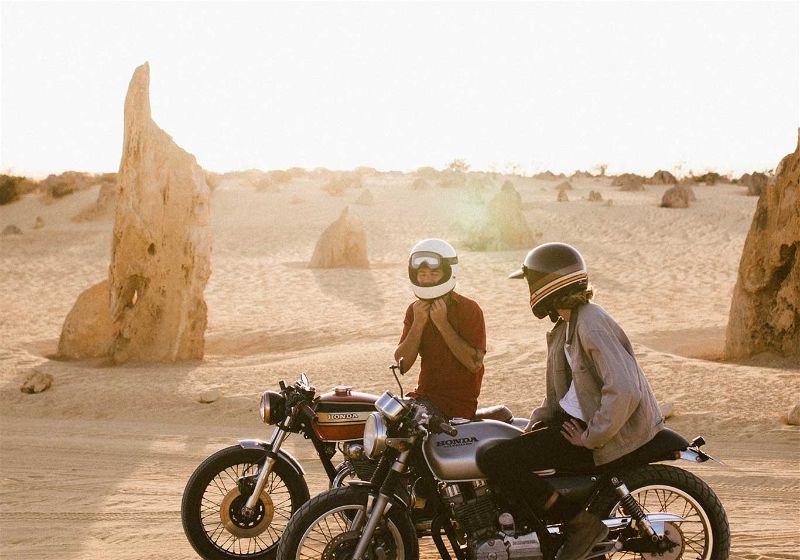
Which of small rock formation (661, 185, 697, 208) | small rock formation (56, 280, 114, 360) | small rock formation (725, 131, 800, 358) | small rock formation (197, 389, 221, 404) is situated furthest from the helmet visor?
small rock formation (661, 185, 697, 208)

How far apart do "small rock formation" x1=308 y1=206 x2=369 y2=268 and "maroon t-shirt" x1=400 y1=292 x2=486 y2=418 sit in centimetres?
1674

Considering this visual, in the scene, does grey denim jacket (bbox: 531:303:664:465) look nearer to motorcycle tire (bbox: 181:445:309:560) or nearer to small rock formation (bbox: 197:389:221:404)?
motorcycle tire (bbox: 181:445:309:560)

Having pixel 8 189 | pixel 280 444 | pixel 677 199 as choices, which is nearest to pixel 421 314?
pixel 280 444

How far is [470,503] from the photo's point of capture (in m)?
4.23

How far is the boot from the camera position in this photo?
161 inches

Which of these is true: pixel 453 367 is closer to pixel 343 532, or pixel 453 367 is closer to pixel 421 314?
pixel 421 314

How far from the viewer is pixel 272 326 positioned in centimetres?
1518

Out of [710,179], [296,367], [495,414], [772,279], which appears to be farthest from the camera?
[710,179]

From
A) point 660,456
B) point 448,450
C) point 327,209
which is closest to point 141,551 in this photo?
point 448,450

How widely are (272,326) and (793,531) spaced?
35.2ft

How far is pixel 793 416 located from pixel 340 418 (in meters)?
5.68

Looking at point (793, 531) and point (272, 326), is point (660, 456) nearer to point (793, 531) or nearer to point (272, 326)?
point (793, 531)

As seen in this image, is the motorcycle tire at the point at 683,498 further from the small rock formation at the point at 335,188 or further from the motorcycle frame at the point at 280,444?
the small rock formation at the point at 335,188

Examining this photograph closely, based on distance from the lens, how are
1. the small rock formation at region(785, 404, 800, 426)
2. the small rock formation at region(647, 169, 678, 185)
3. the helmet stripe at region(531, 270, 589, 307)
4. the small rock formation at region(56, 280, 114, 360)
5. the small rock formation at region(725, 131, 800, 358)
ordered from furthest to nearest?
1. the small rock formation at region(647, 169, 678, 185)
2. the small rock formation at region(56, 280, 114, 360)
3. the small rock formation at region(725, 131, 800, 358)
4. the small rock formation at region(785, 404, 800, 426)
5. the helmet stripe at region(531, 270, 589, 307)
